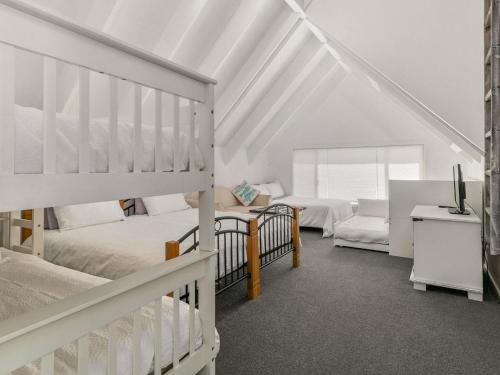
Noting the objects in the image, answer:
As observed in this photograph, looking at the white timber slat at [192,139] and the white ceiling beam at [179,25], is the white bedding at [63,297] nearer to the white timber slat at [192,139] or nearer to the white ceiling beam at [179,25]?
the white timber slat at [192,139]

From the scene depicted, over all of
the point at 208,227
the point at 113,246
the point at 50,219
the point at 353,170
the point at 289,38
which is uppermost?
the point at 289,38

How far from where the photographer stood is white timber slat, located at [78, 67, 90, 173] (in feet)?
2.79

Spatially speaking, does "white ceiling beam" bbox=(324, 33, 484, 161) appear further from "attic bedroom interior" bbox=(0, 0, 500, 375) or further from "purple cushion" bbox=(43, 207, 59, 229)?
"purple cushion" bbox=(43, 207, 59, 229)

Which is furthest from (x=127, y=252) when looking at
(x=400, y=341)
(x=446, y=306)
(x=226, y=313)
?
(x=446, y=306)

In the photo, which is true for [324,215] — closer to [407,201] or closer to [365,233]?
[365,233]

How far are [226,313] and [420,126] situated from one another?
528 centimetres

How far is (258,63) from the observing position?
4074 mm

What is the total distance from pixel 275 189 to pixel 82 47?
6118 millimetres

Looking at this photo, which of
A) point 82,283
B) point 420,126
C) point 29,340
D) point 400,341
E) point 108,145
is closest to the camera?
point 29,340

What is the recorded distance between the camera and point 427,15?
2.22 m

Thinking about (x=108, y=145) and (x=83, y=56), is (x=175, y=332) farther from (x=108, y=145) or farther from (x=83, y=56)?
(x=83, y=56)

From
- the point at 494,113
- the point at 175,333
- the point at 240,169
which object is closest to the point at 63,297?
the point at 175,333

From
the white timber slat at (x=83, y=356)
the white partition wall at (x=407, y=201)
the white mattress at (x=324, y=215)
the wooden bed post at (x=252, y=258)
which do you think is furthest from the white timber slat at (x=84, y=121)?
the white mattress at (x=324, y=215)

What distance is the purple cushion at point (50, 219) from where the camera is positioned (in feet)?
9.12
